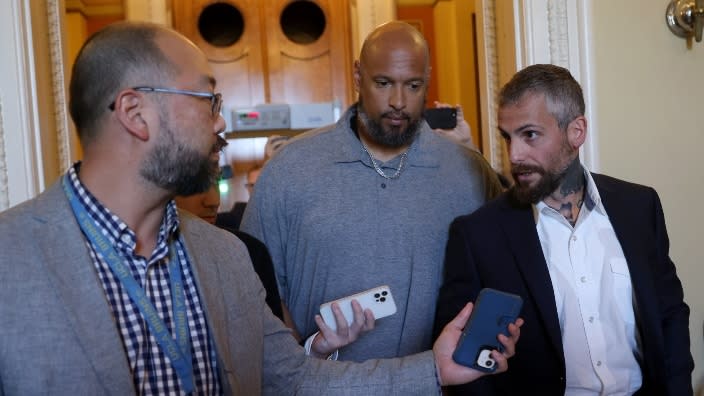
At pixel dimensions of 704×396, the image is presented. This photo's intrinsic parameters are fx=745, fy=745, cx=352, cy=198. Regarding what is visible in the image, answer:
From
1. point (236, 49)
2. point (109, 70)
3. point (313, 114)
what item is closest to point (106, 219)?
point (109, 70)

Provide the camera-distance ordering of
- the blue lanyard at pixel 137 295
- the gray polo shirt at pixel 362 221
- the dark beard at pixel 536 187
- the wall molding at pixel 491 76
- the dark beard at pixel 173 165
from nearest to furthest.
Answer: the blue lanyard at pixel 137 295 → the dark beard at pixel 173 165 → the dark beard at pixel 536 187 → the gray polo shirt at pixel 362 221 → the wall molding at pixel 491 76

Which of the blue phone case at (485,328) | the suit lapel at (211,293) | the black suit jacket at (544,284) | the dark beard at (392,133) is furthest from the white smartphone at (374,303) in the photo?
the dark beard at (392,133)

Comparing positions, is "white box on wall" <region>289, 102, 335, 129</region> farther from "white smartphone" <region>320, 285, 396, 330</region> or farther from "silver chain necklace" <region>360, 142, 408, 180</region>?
"white smartphone" <region>320, 285, 396, 330</region>

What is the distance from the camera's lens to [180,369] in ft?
5.25

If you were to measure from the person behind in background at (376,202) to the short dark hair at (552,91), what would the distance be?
35 centimetres

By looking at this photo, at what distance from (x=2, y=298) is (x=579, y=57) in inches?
91.5

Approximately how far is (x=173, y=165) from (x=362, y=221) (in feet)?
3.44

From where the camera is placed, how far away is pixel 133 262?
166 cm

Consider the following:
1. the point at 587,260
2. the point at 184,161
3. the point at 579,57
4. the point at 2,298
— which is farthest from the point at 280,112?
the point at 2,298

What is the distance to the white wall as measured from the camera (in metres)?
3.01

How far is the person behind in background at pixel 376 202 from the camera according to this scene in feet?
8.48

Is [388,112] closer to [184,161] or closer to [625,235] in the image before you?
[625,235]

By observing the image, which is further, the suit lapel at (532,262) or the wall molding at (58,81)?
the wall molding at (58,81)

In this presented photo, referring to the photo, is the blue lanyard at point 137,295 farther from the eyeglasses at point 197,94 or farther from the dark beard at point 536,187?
the dark beard at point 536,187
